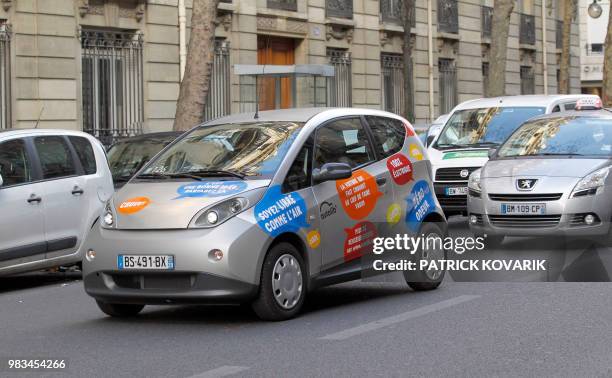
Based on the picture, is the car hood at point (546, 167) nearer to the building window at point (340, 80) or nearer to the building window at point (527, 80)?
the building window at point (340, 80)

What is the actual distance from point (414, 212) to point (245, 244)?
2.33 meters

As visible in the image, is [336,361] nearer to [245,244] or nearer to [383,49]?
[245,244]

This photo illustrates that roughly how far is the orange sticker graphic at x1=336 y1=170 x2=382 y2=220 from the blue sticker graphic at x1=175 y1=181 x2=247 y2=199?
1.02 meters

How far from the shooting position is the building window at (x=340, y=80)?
3216cm

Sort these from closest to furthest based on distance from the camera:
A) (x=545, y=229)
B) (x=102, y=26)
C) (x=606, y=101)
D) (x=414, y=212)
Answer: (x=414, y=212) < (x=545, y=229) < (x=102, y=26) < (x=606, y=101)

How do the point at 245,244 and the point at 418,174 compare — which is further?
the point at 418,174

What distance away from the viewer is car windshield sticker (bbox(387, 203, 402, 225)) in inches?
403

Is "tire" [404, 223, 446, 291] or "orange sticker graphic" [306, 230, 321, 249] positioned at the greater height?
"orange sticker graphic" [306, 230, 321, 249]

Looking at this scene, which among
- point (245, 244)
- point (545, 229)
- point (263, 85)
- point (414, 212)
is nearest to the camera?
point (245, 244)

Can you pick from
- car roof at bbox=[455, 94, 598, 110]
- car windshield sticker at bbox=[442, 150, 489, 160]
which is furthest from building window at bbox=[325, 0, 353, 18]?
car windshield sticker at bbox=[442, 150, 489, 160]

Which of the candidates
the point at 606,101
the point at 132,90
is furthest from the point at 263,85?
the point at 606,101

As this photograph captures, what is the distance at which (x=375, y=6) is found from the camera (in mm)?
33875

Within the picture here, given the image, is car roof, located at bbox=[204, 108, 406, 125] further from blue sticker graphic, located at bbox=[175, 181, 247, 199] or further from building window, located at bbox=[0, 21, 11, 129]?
building window, located at bbox=[0, 21, 11, 129]

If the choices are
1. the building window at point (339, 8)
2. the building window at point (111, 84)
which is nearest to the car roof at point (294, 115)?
the building window at point (111, 84)
